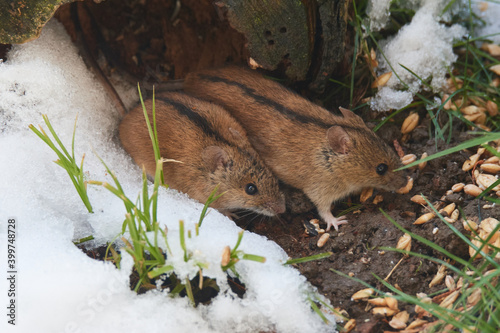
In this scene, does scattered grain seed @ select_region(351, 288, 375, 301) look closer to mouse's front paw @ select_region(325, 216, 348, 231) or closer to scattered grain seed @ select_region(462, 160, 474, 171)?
mouse's front paw @ select_region(325, 216, 348, 231)

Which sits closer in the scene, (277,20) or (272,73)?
(277,20)

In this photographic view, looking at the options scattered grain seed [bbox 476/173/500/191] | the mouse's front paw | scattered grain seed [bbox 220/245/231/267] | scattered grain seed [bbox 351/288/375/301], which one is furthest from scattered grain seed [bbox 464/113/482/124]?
scattered grain seed [bbox 220/245/231/267]

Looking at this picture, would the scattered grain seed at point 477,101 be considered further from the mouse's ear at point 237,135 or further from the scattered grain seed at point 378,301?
the scattered grain seed at point 378,301

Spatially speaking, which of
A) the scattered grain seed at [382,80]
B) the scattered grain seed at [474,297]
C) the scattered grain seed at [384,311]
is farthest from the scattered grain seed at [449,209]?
the scattered grain seed at [382,80]

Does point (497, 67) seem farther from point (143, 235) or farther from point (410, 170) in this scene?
point (143, 235)

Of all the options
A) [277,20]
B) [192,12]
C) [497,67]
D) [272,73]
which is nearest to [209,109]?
[272,73]

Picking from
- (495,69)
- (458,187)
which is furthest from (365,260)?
(495,69)

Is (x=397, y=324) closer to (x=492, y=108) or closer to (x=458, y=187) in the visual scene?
(x=458, y=187)
